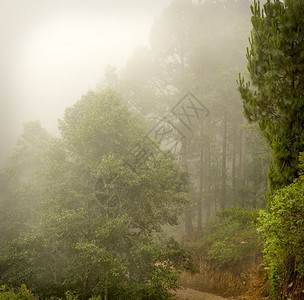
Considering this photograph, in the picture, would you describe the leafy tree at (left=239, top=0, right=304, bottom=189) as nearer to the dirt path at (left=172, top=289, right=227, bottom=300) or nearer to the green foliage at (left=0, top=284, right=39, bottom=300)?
the dirt path at (left=172, top=289, right=227, bottom=300)

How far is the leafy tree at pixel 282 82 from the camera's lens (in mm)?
7293

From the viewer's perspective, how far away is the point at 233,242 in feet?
45.3

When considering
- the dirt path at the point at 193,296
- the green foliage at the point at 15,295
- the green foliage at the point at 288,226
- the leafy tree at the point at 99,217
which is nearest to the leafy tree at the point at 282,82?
the green foliage at the point at 288,226

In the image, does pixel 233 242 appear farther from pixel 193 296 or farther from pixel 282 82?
pixel 282 82

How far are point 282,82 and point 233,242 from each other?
30.1ft

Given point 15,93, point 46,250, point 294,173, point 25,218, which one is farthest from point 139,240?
point 15,93

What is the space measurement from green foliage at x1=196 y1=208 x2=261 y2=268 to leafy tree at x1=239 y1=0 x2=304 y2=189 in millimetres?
3290

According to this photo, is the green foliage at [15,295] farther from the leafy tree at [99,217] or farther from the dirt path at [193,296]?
the dirt path at [193,296]

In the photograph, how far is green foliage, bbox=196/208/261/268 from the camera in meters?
10.6

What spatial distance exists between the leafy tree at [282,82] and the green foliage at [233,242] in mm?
3290

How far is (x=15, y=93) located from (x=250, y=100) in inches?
3010

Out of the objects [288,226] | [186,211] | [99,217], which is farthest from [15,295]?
[186,211]

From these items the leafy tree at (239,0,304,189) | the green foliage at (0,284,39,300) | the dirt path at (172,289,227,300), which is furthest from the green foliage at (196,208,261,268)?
the green foliage at (0,284,39,300)

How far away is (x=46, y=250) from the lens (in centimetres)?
1266
